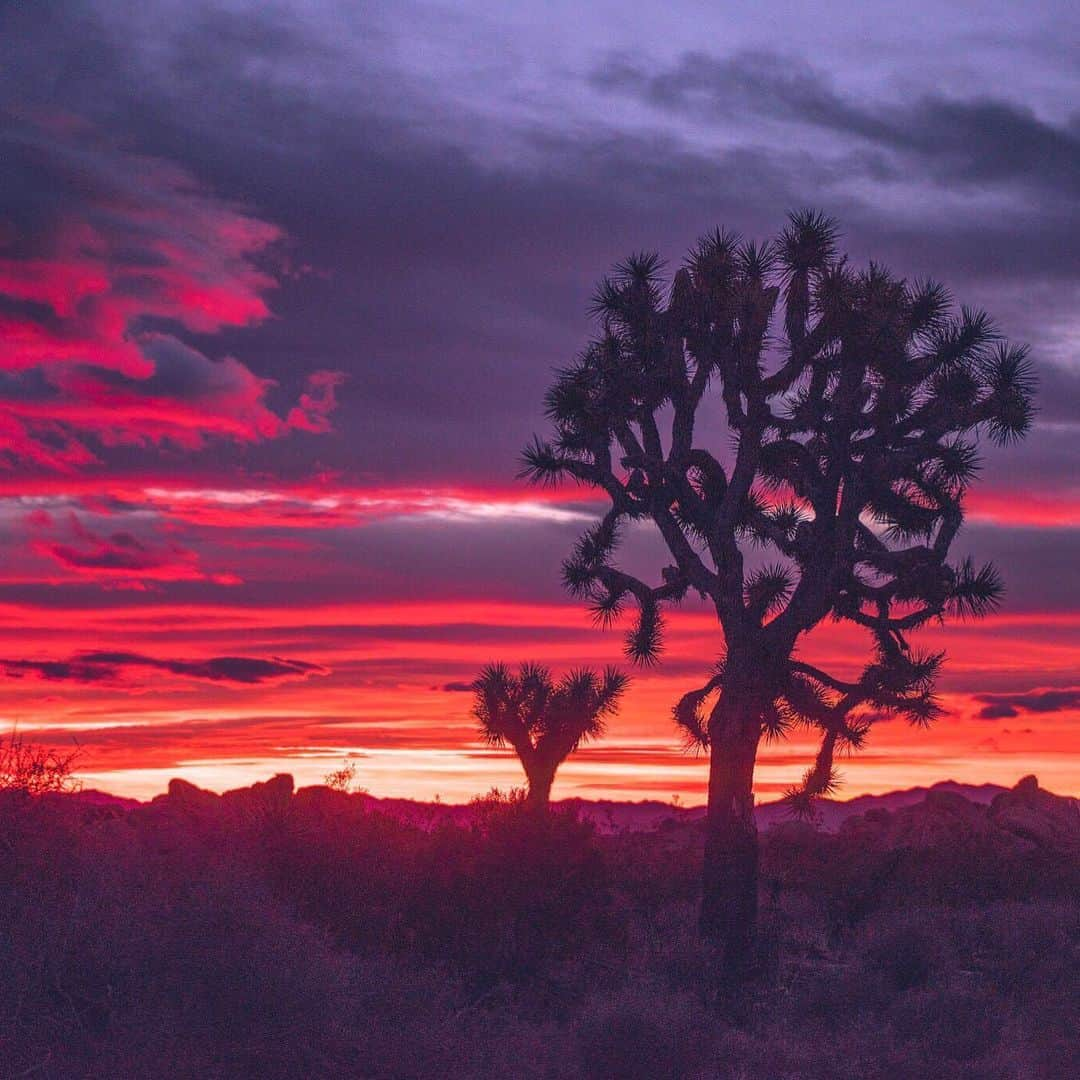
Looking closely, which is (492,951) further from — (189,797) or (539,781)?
(189,797)

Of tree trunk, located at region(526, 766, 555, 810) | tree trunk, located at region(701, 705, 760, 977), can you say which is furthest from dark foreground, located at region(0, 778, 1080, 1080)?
tree trunk, located at region(526, 766, 555, 810)

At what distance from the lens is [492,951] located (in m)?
16.5

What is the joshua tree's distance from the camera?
82.3 feet

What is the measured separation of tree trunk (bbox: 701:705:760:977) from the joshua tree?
6.51m

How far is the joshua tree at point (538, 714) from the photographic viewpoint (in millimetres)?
25094

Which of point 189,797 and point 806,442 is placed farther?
point 189,797

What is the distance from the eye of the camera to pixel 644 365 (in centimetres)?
1962

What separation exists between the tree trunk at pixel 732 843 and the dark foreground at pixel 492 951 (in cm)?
61

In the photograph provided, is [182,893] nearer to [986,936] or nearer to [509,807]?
[509,807]

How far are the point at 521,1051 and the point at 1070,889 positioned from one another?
17994 mm

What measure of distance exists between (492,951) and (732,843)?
4026 mm

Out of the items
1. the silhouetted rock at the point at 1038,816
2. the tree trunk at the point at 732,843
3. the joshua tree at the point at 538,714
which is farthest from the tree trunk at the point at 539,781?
the silhouetted rock at the point at 1038,816

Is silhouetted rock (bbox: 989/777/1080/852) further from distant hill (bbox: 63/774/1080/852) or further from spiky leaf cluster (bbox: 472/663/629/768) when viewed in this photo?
spiky leaf cluster (bbox: 472/663/629/768)

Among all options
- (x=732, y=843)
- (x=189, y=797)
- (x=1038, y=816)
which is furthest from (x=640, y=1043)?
(x=1038, y=816)
